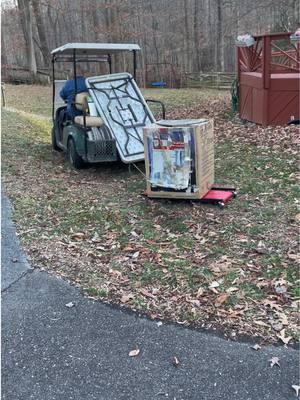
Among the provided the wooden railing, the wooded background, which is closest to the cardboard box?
the wooden railing

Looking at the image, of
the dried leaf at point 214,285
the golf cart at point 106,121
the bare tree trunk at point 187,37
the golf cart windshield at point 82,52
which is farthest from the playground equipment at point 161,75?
the dried leaf at point 214,285

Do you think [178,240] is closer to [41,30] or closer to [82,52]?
[82,52]

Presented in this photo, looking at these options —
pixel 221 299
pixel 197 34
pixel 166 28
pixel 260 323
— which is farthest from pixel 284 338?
pixel 166 28

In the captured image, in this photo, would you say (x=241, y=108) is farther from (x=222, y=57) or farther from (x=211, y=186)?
(x=222, y=57)

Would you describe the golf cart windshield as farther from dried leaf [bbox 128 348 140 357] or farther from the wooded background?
the wooded background

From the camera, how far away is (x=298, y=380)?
2.60 m

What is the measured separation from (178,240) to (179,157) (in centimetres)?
106

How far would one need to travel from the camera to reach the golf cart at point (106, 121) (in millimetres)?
7000

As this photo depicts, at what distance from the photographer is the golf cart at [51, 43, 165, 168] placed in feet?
23.0

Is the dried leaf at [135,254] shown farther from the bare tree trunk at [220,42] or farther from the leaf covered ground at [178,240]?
the bare tree trunk at [220,42]

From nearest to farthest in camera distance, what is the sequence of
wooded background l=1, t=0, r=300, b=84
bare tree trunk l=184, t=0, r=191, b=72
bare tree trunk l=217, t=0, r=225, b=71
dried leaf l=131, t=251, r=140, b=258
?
dried leaf l=131, t=251, r=140, b=258 → wooded background l=1, t=0, r=300, b=84 → bare tree trunk l=217, t=0, r=225, b=71 → bare tree trunk l=184, t=0, r=191, b=72

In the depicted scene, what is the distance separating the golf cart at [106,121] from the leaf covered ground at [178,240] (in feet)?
1.17

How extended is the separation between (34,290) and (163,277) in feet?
3.37

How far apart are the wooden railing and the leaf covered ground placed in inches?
676
